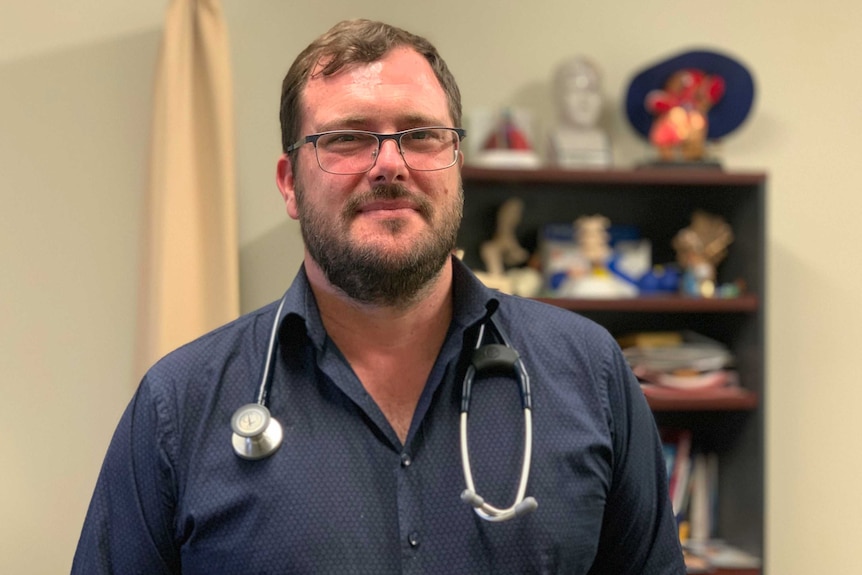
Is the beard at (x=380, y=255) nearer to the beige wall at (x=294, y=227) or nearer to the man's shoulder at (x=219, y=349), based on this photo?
the man's shoulder at (x=219, y=349)

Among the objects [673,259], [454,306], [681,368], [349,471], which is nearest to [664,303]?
[681,368]

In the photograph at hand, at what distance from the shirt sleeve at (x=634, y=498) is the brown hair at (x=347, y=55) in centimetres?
46

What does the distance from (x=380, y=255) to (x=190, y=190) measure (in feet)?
4.14

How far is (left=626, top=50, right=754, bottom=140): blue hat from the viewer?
2.46 m

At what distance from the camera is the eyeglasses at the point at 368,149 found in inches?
46.4

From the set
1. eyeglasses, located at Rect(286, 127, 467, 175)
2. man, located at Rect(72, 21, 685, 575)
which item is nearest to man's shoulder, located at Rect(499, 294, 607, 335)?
man, located at Rect(72, 21, 685, 575)

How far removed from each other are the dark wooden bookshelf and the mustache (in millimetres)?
1077

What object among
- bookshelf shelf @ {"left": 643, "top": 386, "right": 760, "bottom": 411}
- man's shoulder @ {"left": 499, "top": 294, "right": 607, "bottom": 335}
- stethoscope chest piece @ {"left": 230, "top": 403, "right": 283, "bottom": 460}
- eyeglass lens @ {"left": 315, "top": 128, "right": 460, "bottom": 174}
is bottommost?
bookshelf shelf @ {"left": 643, "top": 386, "right": 760, "bottom": 411}

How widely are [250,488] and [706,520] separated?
67.6 inches

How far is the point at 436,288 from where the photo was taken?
4.07ft

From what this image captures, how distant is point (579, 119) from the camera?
2424 millimetres

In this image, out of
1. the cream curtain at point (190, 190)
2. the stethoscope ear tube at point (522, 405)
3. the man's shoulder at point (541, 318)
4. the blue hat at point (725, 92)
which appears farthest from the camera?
the blue hat at point (725, 92)

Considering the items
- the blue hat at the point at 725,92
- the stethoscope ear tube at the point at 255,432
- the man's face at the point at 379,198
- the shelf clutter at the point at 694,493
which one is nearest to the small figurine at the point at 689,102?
the blue hat at the point at 725,92

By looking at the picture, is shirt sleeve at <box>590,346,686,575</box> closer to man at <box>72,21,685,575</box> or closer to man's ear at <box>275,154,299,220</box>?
man at <box>72,21,685,575</box>
